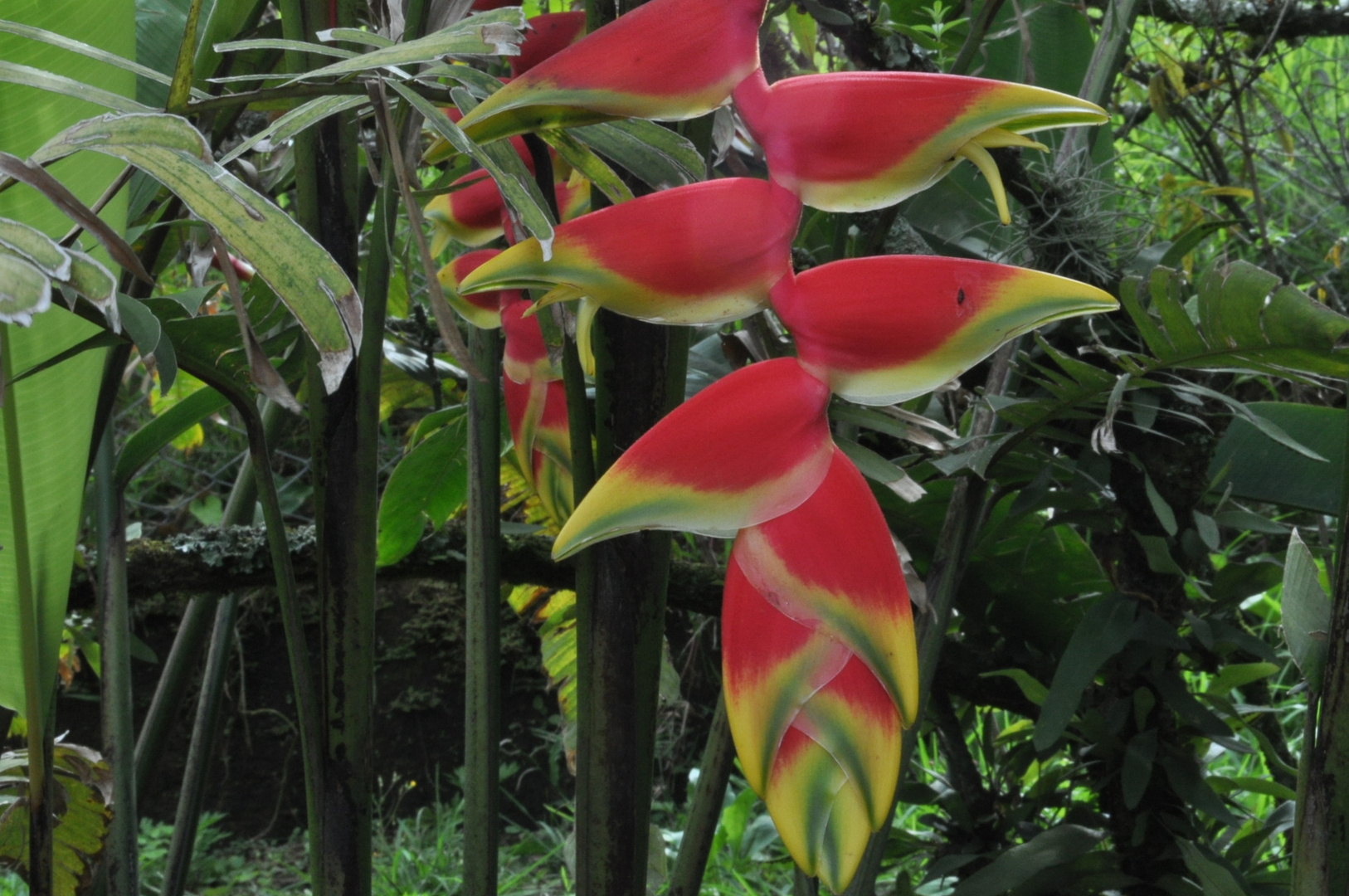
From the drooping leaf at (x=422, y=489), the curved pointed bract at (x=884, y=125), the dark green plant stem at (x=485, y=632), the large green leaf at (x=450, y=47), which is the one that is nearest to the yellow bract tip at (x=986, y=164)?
the curved pointed bract at (x=884, y=125)

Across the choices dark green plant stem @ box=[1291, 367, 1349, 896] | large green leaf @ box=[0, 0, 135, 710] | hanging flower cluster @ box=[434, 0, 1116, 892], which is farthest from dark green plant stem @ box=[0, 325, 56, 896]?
dark green plant stem @ box=[1291, 367, 1349, 896]

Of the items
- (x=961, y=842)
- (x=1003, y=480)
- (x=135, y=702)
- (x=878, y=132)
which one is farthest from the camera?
(x=135, y=702)

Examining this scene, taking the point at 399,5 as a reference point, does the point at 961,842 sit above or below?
below

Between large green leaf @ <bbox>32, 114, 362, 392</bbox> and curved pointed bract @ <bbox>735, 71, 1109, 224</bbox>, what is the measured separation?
0.09 metres

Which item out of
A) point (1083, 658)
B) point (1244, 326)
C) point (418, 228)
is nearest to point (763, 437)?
point (418, 228)

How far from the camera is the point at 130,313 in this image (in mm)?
285

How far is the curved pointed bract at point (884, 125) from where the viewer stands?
184 millimetres

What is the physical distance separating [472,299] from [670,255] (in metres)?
0.18

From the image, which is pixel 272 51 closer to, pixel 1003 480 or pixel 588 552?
pixel 588 552

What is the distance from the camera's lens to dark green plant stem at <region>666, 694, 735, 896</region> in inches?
17.4

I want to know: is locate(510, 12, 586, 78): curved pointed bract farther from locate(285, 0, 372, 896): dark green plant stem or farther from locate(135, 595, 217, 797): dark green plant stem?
locate(135, 595, 217, 797): dark green plant stem

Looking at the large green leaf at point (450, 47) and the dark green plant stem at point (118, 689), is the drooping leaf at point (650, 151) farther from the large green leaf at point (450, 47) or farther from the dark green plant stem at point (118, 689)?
the dark green plant stem at point (118, 689)

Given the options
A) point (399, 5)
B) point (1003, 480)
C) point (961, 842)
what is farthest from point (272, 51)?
point (961, 842)

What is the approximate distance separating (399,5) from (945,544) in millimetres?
322
